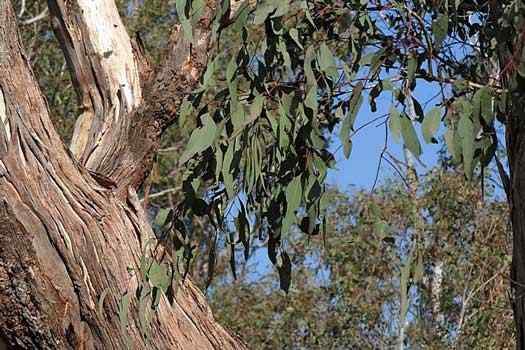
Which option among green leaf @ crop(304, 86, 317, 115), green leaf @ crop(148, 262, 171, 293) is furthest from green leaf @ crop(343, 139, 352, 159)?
green leaf @ crop(148, 262, 171, 293)

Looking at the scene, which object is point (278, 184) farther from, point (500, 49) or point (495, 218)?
point (495, 218)

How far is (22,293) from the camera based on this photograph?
2543 mm

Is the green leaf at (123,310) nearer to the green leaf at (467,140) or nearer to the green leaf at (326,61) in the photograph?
the green leaf at (326,61)

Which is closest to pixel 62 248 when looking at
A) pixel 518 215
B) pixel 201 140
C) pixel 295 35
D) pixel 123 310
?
pixel 123 310

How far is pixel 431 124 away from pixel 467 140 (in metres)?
0.09

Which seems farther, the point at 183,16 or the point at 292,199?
the point at 183,16

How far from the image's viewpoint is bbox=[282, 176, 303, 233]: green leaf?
2.40 m

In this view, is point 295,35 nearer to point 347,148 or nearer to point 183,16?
point 183,16

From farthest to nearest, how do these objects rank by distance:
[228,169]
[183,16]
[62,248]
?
[62,248]
[183,16]
[228,169]

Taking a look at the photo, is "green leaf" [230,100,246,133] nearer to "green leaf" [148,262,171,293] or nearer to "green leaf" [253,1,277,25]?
"green leaf" [253,1,277,25]

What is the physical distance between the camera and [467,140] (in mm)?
2150

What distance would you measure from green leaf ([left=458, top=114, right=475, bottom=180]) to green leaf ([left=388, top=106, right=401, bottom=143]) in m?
0.12

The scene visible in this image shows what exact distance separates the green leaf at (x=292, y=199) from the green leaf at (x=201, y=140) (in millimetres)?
200

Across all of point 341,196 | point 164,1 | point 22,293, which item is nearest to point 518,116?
point 22,293
